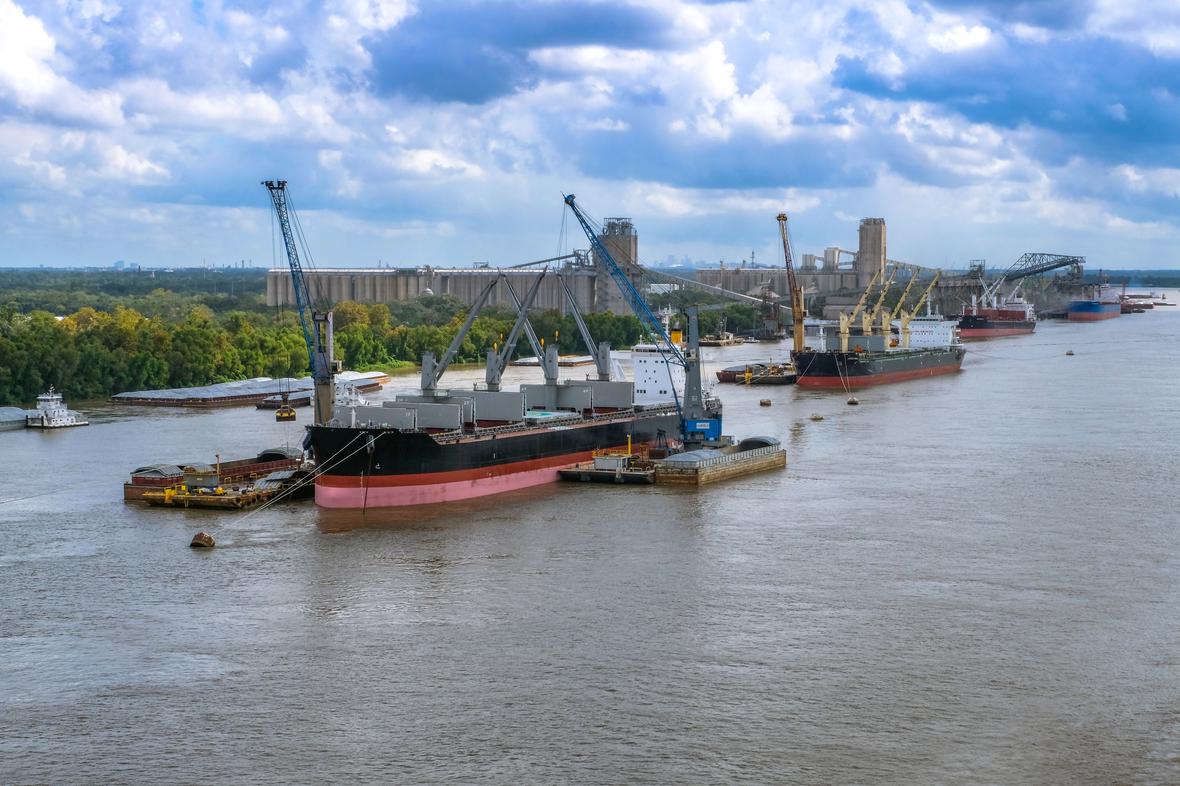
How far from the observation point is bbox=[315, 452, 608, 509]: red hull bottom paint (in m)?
30.1

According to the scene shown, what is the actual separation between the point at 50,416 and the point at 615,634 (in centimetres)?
2943

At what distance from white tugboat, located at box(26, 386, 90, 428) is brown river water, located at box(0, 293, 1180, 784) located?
1006 cm

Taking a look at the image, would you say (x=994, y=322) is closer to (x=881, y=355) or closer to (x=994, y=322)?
(x=994, y=322)

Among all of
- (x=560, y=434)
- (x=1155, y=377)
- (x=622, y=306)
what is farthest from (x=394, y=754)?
(x=622, y=306)

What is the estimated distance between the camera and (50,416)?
145 feet

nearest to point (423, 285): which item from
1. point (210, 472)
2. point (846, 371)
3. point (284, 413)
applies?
point (846, 371)

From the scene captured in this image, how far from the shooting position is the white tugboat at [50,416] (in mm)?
44250

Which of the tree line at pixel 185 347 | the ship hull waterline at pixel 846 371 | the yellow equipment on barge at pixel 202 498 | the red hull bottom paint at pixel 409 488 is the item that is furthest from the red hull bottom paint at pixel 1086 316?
the yellow equipment on barge at pixel 202 498

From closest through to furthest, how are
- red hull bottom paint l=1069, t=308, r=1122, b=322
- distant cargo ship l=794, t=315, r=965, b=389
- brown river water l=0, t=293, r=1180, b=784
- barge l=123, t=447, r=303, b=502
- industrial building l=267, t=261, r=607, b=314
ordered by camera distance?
brown river water l=0, t=293, r=1180, b=784
barge l=123, t=447, r=303, b=502
distant cargo ship l=794, t=315, r=965, b=389
industrial building l=267, t=261, r=607, b=314
red hull bottom paint l=1069, t=308, r=1122, b=322

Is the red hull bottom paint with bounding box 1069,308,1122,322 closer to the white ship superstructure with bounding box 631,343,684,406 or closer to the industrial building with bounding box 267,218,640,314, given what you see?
the industrial building with bounding box 267,218,640,314

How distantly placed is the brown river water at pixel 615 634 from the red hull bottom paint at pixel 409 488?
57cm

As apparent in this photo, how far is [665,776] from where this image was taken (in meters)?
15.4

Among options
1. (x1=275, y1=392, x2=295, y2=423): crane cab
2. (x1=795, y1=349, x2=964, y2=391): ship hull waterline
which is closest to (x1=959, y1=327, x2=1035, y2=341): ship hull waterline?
(x1=795, y1=349, x2=964, y2=391): ship hull waterline

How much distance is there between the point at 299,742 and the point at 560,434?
18328mm
